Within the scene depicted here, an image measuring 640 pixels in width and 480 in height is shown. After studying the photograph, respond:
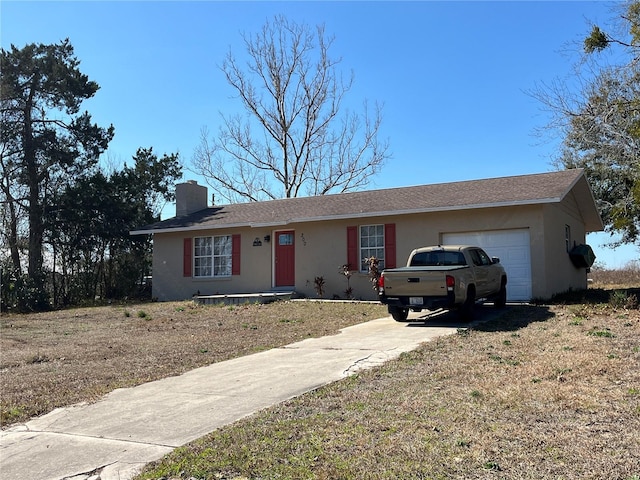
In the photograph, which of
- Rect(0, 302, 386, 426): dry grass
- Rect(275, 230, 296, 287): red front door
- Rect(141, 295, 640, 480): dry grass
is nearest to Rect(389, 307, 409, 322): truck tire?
Rect(0, 302, 386, 426): dry grass

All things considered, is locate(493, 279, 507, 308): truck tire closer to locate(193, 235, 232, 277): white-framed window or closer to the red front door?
the red front door

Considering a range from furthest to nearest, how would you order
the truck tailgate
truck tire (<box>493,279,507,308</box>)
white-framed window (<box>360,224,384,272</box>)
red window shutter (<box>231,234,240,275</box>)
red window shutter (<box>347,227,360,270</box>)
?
red window shutter (<box>231,234,240,275</box>), red window shutter (<box>347,227,360,270</box>), white-framed window (<box>360,224,384,272</box>), truck tire (<box>493,279,507,308</box>), the truck tailgate

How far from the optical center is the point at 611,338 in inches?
364

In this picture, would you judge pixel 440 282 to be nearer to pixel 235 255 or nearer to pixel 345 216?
pixel 345 216

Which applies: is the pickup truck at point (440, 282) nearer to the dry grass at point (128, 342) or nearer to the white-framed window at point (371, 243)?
the dry grass at point (128, 342)

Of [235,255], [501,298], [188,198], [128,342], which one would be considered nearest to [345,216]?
[235,255]

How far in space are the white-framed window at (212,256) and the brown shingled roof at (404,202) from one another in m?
0.74

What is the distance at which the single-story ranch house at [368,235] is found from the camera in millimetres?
16141

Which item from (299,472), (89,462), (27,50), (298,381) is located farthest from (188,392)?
(27,50)

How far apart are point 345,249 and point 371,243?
910mm

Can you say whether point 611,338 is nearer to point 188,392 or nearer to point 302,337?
point 302,337

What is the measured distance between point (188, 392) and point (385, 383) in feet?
8.33

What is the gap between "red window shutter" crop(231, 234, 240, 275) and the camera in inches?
822

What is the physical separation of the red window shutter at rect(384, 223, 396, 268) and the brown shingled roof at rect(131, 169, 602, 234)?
0.70 metres
